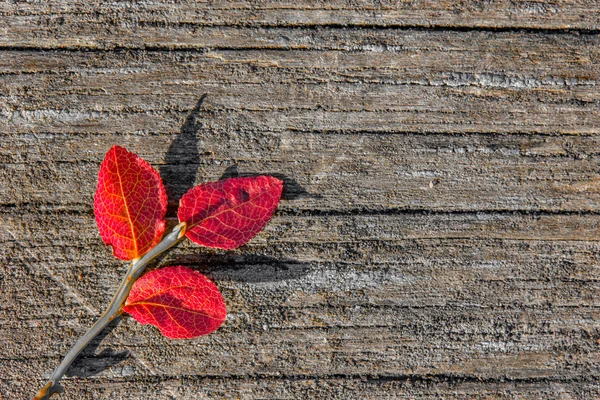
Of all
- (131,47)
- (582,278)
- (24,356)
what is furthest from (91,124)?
(582,278)

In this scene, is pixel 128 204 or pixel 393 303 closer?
pixel 128 204

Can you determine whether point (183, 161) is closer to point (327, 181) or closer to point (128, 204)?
point (128, 204)

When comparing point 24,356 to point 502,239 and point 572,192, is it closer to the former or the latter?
point 502,239

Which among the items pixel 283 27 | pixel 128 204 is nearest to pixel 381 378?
A: pixel 128 204

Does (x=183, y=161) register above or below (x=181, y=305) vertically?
above

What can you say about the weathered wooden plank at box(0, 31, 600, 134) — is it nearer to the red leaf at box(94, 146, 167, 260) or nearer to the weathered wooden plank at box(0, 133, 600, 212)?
the weathered wooden plank at box(0, 133, 600, 212)

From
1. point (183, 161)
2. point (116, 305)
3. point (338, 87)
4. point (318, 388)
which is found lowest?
point (318, 388)

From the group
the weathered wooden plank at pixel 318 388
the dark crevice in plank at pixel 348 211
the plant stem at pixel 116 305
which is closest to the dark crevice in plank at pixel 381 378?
the weathered wooden plank at pixel 318 388

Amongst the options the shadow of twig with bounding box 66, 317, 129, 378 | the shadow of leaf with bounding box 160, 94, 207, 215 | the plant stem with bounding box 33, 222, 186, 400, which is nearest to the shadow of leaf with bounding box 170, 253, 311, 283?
the plant stem with bounding box 33, 222, 186, 400
